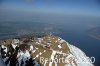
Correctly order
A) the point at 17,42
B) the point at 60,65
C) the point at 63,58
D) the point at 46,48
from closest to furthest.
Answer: the point at 60,65
the point at 63,58
the point at 46,48
the point at 17,42

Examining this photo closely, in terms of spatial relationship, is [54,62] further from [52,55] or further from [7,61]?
[7,61]

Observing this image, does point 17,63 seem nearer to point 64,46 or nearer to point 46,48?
point 46,48

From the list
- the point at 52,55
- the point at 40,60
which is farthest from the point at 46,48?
the point at 40,60

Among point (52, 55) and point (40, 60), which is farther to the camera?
point (52, 55)

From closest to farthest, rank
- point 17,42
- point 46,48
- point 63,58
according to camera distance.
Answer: point 63,58 < point 46,48 < point 17,42

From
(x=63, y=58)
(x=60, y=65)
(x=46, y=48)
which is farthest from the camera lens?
(x=46, y=48)

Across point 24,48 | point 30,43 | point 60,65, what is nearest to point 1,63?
point 24,48
